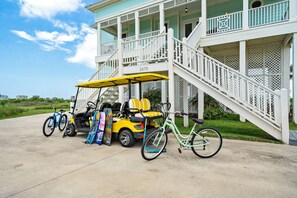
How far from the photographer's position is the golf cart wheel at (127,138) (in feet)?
14.3

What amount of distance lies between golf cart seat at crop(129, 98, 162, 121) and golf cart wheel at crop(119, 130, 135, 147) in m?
0.40

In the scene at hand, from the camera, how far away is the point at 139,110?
14.4ft

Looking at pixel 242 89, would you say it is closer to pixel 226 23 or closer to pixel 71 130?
pixel 226 23

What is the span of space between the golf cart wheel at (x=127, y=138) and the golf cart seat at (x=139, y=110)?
0.40 metres

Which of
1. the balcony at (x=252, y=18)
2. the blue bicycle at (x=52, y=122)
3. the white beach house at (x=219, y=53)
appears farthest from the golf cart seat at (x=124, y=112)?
the balcony at (x=252, y=18)

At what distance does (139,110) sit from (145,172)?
177 cm

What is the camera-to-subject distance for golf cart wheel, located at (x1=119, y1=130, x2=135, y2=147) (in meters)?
4.37

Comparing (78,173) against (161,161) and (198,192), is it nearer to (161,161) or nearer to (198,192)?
(161,161)

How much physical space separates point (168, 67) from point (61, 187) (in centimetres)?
494

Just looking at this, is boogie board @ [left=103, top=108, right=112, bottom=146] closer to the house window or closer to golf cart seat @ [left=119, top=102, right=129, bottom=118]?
golf cart seat @ [left=119, top=102, right=129, bottom=118]

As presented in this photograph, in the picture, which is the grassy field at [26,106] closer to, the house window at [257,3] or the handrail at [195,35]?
the handrail at [195,35]

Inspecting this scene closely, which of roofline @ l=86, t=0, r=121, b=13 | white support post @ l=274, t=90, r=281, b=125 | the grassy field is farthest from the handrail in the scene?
the grassy field

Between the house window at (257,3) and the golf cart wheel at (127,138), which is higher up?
the house window at (257,3)

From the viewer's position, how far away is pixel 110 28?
1342 centimetres
